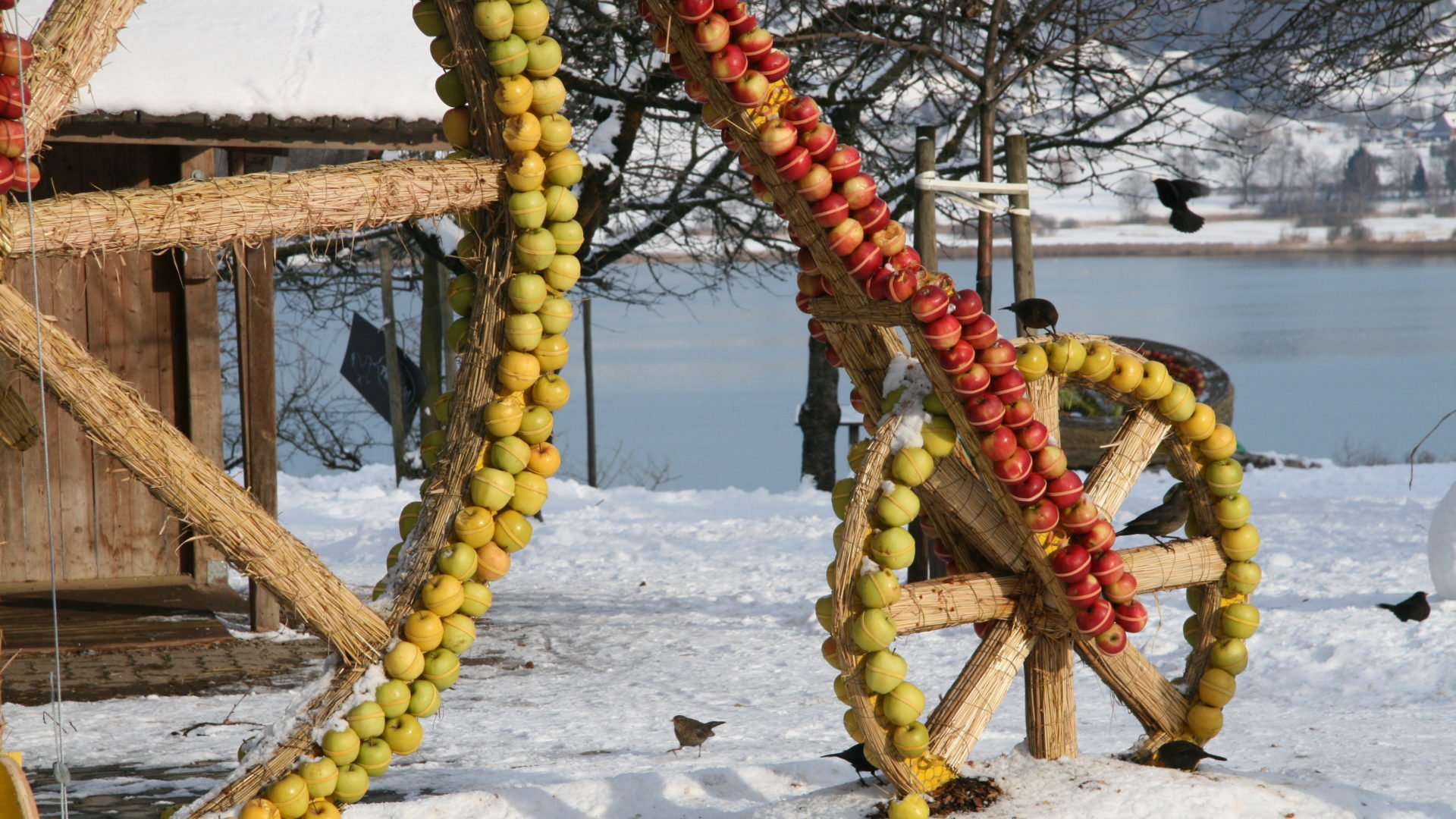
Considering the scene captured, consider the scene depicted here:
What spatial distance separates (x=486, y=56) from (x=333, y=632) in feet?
3.88

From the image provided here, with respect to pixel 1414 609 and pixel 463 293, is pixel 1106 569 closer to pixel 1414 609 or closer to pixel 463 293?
pixel 463 293

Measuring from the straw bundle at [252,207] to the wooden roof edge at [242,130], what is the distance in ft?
8.39

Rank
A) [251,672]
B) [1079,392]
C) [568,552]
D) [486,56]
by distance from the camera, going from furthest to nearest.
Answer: [1079,392] < [568,552] < [251,672] < [486,56]

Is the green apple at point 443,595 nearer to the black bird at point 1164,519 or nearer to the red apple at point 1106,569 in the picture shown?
the red apple at point 1106,569

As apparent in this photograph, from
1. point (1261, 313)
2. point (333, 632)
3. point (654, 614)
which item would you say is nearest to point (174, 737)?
point (333, 632)

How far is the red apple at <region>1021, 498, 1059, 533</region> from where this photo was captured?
8.49 feet

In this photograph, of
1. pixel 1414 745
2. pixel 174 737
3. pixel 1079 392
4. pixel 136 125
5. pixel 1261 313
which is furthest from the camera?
pixel 1261 313

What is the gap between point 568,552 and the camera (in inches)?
295

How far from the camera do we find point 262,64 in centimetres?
479

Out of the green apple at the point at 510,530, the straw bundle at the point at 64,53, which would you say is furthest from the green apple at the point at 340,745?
the straw bundle at the point at 64,53

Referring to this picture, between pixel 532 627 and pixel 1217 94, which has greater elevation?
pixel 1217 94

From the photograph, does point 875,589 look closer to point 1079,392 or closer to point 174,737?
point 174,737

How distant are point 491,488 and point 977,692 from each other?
1.18 meters

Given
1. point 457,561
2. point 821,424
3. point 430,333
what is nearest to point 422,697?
point 457,561
